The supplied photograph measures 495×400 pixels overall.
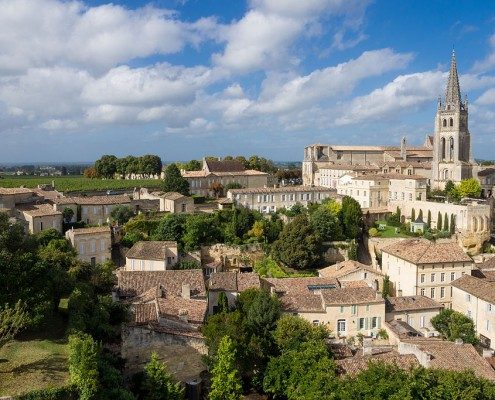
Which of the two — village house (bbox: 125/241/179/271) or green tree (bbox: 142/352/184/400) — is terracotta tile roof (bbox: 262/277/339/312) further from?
green tree (bbox: 142/352/184/400)

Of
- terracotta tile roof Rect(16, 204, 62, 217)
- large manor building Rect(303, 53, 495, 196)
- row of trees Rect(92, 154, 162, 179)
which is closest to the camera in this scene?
terracotta tile roof Rect(16, 204, 62, 217)

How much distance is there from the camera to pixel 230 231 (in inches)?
1735

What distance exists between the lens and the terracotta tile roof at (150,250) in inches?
1421

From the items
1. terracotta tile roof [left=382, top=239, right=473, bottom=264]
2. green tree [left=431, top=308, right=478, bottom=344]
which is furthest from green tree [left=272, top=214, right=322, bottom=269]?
green tree [left=431, top=308, right=478, bottom=344]

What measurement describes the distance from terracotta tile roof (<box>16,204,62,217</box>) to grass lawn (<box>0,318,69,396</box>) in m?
21.1

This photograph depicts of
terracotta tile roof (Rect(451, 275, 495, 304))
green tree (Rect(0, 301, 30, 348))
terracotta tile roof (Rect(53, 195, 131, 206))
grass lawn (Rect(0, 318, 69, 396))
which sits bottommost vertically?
terracotta tile roof (Rect(451, 275, 495, 304))

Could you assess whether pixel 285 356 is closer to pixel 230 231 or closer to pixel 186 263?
pixel 186 263

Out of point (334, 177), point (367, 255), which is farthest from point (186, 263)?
point (334, 177)

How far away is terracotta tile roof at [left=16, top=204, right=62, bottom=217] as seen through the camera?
39.9 meters

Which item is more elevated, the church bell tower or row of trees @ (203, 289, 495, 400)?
the church bell tower

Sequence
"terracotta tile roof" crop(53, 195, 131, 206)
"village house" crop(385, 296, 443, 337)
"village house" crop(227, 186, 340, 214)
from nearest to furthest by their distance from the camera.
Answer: "village house" crop(385, 296, 443, 337)
"terracotta tile roof" crop(53, 195, 131, 206)
"village house" crop(227, 186, 340, 214)

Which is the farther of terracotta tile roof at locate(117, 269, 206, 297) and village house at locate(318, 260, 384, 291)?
village house at locate(318, 260, 384, 291)

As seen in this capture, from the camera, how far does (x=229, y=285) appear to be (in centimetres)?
3095

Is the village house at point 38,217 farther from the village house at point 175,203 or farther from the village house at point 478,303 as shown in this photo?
the village house at point 478,303
